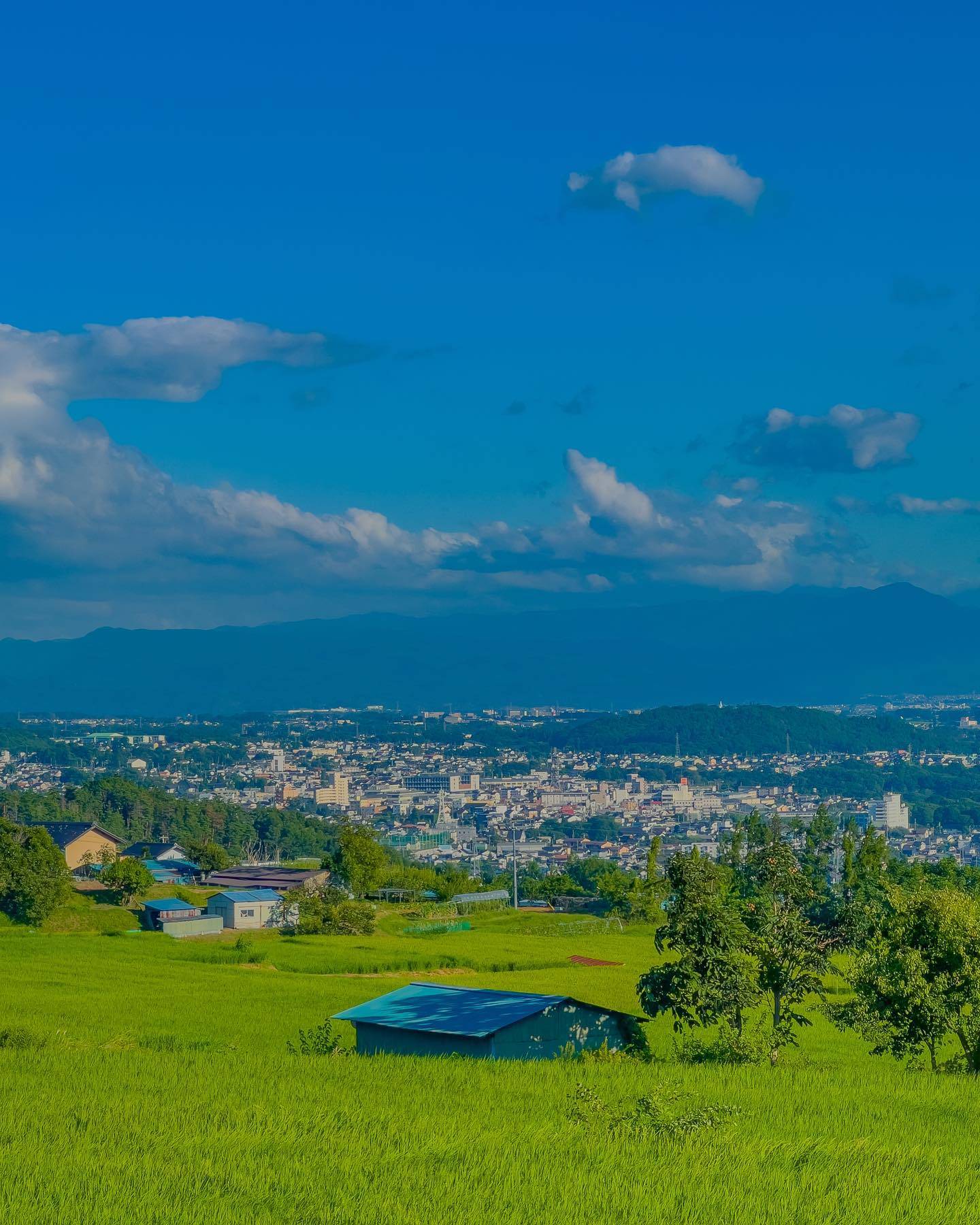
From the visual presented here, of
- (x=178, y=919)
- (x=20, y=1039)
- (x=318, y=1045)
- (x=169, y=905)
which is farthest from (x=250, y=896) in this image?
(x=318, y=1045)

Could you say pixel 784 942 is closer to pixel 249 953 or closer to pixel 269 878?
pixel 249 953

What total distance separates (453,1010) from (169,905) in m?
38.5

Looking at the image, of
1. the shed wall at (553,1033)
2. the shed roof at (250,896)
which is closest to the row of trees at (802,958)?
the shed wall at (553,1033)

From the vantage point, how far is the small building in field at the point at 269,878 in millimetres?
72438

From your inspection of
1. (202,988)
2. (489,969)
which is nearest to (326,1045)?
(202,988)

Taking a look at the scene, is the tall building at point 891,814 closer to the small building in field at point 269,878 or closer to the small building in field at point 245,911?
the small building in field at point 269,878

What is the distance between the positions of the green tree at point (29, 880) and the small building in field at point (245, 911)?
26.1ft

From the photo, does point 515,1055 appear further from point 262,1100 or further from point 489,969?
point 489,969

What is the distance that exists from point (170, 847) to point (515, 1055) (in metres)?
73.9

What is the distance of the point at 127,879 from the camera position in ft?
208

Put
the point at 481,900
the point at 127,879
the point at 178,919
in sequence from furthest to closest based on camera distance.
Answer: the point at 481,900 < the point at 127,879 < the point at 178,919

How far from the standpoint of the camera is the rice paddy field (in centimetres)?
1159

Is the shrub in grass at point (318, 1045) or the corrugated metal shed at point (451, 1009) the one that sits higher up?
the corrugated metal shed at point (451, 1009)

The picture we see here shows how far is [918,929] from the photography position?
834 inches
